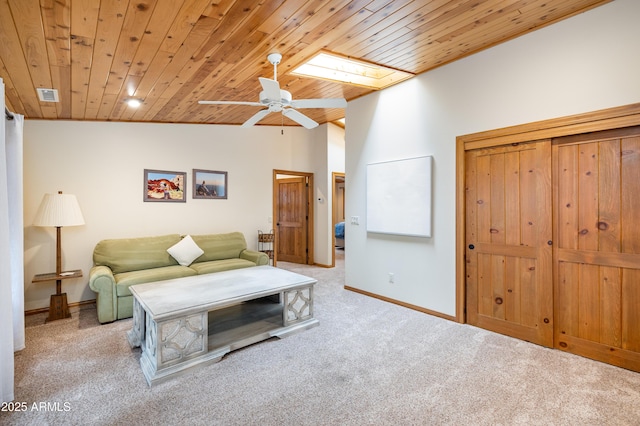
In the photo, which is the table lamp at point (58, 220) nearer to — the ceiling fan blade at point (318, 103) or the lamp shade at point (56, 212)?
the lamp shade at point (56, 212)

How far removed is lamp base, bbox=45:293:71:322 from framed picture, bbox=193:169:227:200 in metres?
2.19

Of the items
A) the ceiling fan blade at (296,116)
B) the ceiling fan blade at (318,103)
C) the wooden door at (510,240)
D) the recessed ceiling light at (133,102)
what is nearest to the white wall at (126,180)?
the recessed ceiling light at (133,102)

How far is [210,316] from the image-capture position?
347 cm

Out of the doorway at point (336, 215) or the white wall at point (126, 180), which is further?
the doorway at point (336, 215)

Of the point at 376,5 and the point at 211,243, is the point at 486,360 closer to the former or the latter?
the point at 376,5

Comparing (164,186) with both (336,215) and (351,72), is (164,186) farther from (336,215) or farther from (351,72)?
(336,215)

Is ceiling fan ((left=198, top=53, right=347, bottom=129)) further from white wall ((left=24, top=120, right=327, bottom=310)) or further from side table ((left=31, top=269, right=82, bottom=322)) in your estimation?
side table ((left=31, top=269, right=82, bottom=322))

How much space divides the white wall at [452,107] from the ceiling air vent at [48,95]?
3.53m

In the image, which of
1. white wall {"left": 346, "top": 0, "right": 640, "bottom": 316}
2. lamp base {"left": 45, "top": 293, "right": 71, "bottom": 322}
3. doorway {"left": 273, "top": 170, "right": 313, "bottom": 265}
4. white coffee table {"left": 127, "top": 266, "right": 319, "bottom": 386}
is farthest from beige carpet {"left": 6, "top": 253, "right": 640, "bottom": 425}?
doorway {"left": 273, "top": 170, "right": 313, "bottom": 265}

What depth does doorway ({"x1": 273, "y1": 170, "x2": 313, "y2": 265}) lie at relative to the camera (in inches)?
270

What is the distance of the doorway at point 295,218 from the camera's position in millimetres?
6852

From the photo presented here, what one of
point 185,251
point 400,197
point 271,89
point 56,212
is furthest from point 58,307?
point 400,197

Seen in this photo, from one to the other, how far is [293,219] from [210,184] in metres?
2.38

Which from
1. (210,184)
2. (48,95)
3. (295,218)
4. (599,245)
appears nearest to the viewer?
(599,245)
